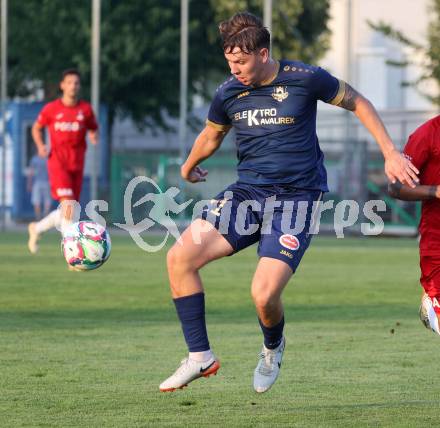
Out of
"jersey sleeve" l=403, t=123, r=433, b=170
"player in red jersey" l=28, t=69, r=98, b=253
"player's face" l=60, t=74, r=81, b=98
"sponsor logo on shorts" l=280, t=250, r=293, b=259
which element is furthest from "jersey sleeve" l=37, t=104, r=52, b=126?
"jersey sleeve" l=403, t=123, r=433, b=170

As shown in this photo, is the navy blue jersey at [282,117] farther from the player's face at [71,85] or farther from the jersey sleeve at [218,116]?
the player's face at [71,85]

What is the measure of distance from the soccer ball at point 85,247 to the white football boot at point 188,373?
12.3 feet

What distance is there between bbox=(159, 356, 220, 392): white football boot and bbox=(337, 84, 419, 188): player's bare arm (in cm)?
147

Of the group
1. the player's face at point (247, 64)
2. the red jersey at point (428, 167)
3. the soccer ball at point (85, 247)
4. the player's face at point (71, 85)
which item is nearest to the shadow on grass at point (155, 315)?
the soccer ball at point (85, 247)

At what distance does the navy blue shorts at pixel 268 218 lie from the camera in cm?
759

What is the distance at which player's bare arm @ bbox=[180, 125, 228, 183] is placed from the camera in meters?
8.02

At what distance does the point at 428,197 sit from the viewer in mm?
7191

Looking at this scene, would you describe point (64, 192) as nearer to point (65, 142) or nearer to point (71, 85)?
point (65, 142)

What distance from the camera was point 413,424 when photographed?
686cm

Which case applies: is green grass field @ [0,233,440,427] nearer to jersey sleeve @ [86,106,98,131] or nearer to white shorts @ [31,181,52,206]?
jersey sleeve @ [86,106,98,131]

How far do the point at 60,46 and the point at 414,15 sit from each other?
14.9 m

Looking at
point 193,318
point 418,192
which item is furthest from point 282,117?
point 193,318

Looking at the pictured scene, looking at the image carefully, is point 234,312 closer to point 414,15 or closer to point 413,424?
point 413,424

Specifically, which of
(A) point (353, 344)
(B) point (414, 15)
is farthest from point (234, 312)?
(B) point (414, 15)
